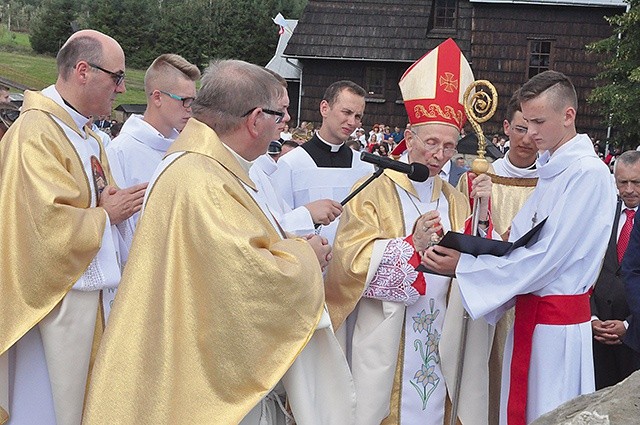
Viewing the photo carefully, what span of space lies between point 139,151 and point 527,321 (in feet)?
8.12

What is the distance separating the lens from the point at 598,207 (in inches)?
151

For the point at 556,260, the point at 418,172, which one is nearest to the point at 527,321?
the point at 556,260

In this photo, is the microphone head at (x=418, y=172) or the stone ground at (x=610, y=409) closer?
the stone ground at (x=610, y=409)

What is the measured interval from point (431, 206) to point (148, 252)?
1.89 metres

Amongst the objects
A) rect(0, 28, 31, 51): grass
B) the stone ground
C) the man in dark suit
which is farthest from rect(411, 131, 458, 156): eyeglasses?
rect(0, 28, 31, 51): grass

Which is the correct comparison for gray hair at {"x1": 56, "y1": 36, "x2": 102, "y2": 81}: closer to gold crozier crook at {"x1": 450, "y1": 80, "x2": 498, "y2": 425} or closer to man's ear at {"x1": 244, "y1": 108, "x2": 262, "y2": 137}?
man's ear at {"x1": 244, "y1": 108, "x2": 262, "y2": 137}

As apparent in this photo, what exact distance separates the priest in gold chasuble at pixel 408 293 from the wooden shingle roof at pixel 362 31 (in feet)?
77.8

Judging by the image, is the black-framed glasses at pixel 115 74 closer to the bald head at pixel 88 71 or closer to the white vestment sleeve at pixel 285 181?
the bald head at pixel 88 71

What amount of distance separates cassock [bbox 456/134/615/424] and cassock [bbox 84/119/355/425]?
3.80ft

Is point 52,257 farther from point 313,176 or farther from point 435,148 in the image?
point 313,176

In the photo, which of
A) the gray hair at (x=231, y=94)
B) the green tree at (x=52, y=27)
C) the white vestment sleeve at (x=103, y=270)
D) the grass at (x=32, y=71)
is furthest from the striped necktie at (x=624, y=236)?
the green tree at (x=52, y=27)

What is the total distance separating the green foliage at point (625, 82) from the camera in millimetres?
21641

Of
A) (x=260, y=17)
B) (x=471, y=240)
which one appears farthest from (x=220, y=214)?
(x=260, y=17)

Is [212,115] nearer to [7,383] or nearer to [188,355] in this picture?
[188,355]
